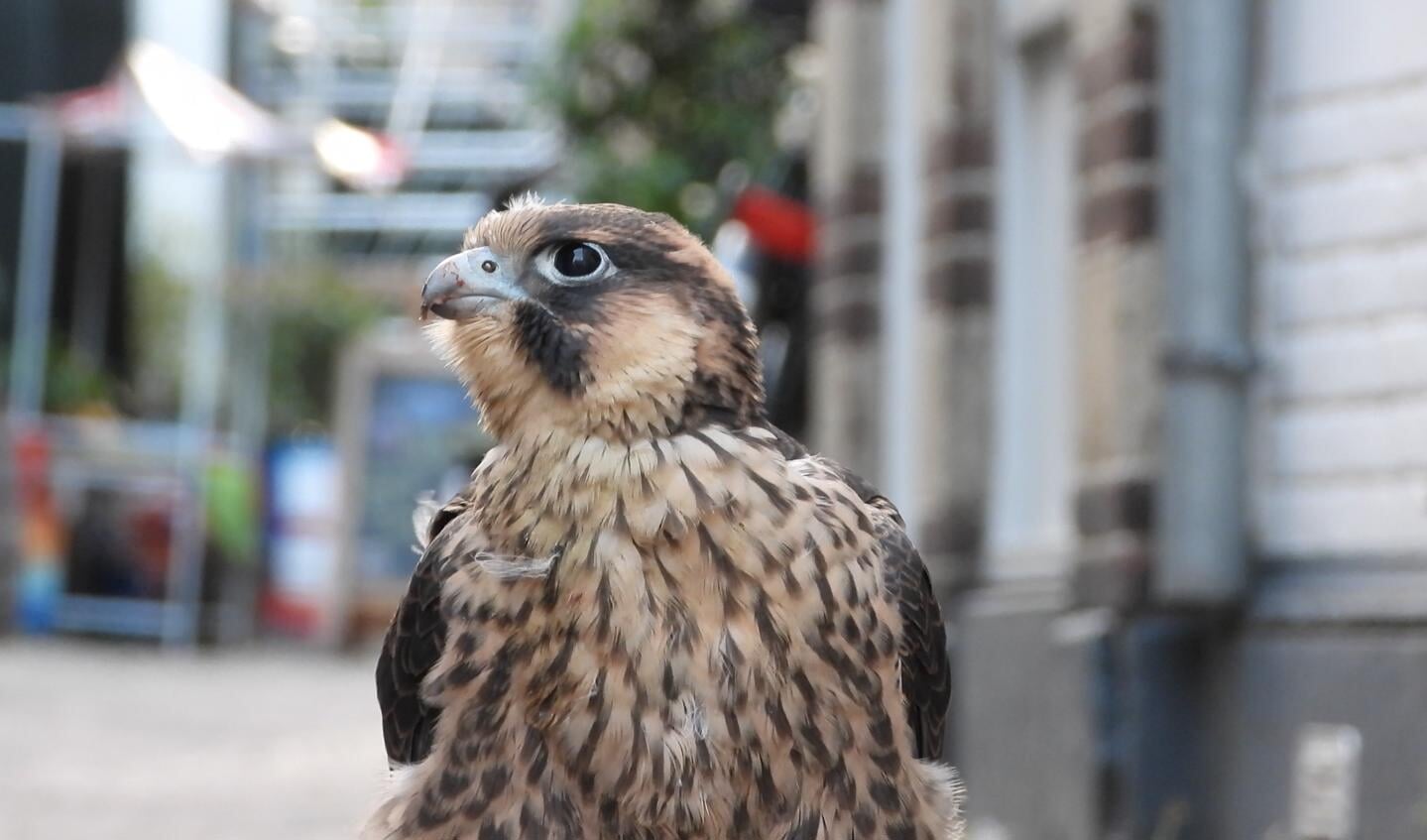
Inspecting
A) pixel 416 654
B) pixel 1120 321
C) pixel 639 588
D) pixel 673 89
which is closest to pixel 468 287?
pixel 639 588

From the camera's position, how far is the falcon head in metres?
2.59

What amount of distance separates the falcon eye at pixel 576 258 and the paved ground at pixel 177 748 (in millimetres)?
3897

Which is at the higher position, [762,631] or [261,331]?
[261,331]

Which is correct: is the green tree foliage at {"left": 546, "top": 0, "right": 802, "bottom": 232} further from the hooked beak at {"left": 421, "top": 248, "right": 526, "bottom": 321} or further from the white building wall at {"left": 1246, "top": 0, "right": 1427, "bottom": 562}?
the hooked beak at {"left": 421, "top": 248, "right": 526, "bottom": 321}

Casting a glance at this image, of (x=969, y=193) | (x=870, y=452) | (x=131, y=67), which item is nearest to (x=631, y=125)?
(x=870, y=452)

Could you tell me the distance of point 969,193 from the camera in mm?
7484

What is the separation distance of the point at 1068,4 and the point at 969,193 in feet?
2.68

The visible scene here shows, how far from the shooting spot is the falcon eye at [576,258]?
2.65m

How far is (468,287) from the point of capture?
2.58 metres

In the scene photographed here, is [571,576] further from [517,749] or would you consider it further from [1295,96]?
[1295,96]

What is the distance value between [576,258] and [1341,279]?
3.30 m

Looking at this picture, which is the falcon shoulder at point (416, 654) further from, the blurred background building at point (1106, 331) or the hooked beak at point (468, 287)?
the blurred background building at point (1106, 331)

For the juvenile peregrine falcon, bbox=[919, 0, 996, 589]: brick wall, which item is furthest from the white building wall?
the juvenile peregrine falcon

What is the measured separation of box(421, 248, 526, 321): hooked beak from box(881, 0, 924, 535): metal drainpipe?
510 cm
